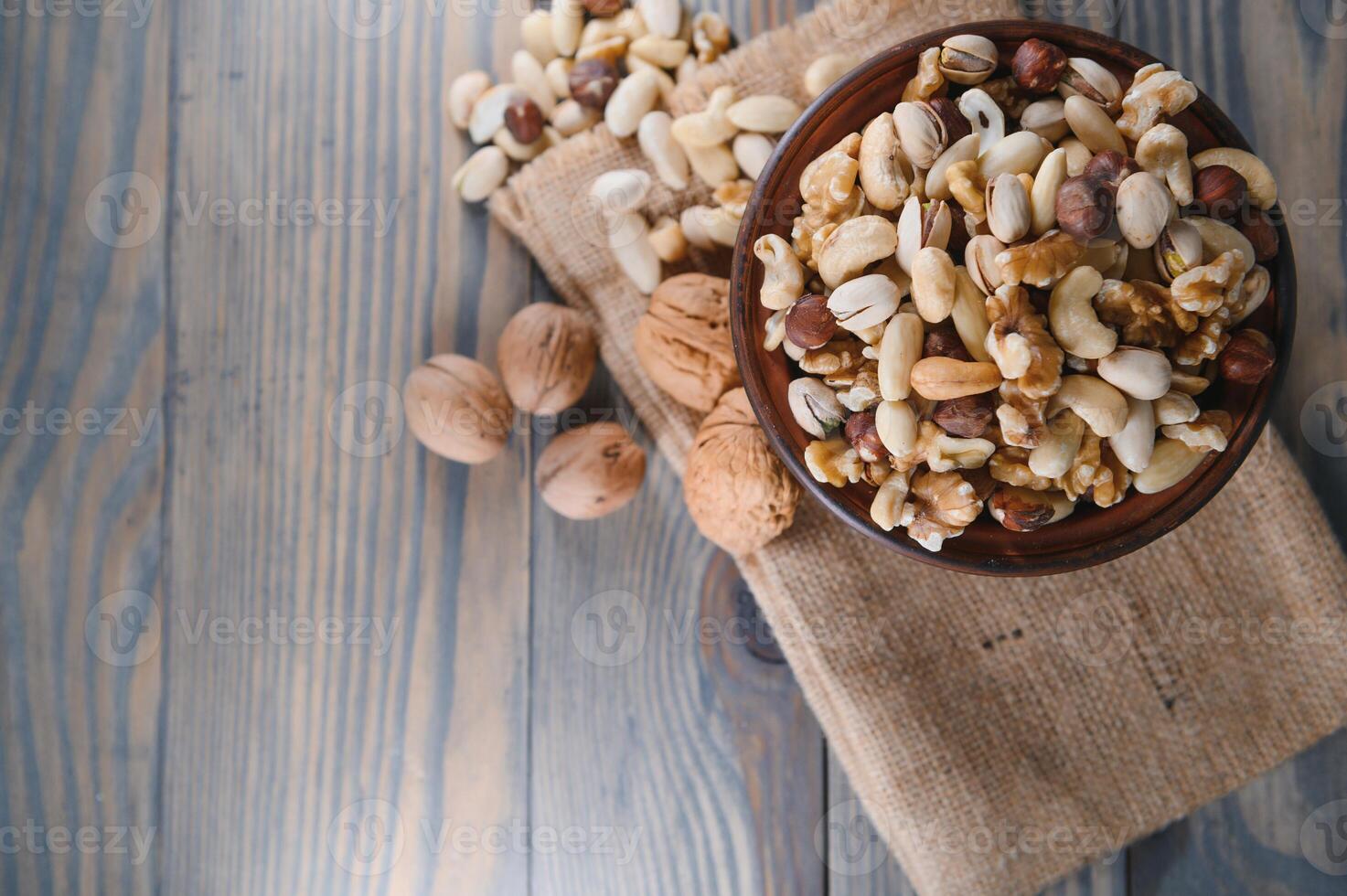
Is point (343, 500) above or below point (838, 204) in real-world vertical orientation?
below

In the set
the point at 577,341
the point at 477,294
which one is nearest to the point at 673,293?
the point at 577,341

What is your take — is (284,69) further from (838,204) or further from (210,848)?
(210,848)

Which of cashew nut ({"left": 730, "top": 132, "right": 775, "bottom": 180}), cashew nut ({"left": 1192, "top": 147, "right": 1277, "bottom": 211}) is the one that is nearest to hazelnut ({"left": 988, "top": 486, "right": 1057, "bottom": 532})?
cashew nut ({"left": 1192, "top": 147, "right": 1277, "bottom": 211})

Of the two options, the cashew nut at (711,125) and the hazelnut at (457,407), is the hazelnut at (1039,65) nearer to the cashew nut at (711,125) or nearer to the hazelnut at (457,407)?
the cashew nut at (711,125)

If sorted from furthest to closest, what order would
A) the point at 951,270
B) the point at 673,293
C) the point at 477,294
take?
the point at 477,294 → the point at 673,293 → the point at 951,270

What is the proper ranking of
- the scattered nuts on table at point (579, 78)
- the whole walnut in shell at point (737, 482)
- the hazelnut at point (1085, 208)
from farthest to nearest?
the scattered nuts on table at point (579, 78) < the whole walnut in shell at point (737, 482) < the hazelnut at point (1085, 208)

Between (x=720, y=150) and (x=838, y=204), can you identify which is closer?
(x=838, y=204)

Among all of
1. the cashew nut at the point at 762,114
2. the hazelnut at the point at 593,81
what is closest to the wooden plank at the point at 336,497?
the hazelnut at the point at 593,81

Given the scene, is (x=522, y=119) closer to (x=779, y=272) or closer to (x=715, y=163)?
(x=715, y=163)
